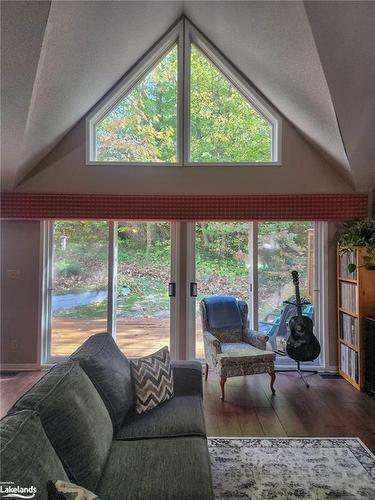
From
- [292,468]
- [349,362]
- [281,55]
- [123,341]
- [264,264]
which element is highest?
[281,55]

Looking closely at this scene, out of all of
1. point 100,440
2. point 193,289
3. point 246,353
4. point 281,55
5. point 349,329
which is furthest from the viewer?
point 193,289

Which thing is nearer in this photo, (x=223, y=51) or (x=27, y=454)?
(x=27, y=454)

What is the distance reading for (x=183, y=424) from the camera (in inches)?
77.7

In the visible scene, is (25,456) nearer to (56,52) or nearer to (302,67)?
(56,52)

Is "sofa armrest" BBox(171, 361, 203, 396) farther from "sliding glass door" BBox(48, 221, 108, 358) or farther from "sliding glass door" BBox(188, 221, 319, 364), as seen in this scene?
"sliding glass door" BBox(48, 221, 108, 358)

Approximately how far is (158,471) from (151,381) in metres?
0.73

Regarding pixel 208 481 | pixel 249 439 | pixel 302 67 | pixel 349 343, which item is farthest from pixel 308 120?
pixel 208 481

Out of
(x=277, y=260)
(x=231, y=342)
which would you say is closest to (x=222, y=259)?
(x=277, y=260)

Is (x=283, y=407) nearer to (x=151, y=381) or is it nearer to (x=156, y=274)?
(x=151, y=381)

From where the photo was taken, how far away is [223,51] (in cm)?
407

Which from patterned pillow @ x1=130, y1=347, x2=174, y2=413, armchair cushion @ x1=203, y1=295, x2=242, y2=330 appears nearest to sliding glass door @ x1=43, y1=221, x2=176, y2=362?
armchair cushion @ x1=203, y1=295, x2=242, y2=330

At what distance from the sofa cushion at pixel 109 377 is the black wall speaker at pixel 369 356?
2614 millimetres

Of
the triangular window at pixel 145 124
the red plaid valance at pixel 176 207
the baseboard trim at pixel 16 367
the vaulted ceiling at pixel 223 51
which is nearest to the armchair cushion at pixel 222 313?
the red plaid valance at pixel 176 207

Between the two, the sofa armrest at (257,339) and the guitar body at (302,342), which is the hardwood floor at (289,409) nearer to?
the guitar body at (302,342)
